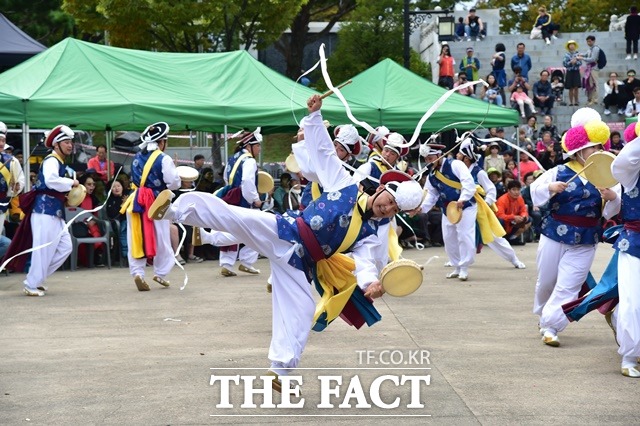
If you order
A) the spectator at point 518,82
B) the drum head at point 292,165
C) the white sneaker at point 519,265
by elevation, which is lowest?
the white sneaker at point 519,265

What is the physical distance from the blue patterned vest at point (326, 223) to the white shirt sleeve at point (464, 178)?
268 inches

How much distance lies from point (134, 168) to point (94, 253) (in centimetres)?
341

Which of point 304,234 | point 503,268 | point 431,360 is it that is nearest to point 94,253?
point 503,268

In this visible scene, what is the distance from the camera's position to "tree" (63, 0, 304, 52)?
23.6m

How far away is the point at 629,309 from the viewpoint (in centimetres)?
715

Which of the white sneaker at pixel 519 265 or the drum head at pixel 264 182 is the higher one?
the drum head at pixel 264 182

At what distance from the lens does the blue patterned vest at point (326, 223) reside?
637cm

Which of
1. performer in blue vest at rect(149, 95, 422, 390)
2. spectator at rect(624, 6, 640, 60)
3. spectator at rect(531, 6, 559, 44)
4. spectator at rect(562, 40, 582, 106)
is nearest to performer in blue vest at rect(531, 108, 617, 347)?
performer in blue vest at rect(149, 95, 422, 390)

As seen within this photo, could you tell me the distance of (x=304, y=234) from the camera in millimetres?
6426

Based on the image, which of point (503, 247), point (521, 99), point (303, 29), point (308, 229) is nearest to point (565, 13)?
point (303, 29)

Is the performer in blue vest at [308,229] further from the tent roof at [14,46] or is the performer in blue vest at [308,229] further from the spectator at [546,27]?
the spectator at [546,27]

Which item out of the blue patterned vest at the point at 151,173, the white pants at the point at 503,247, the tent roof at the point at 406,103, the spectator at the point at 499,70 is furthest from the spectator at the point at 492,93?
the blue patterned vest at the point at 151,173

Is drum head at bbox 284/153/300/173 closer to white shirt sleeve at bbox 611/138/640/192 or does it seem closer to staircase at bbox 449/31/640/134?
white shirt sleeve at bbox 611/138/640/192

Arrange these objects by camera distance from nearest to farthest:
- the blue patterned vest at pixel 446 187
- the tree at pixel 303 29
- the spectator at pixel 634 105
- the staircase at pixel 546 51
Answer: the blue patterned vest at pixel 446 187 < the spectator at pixel 634 105 < the staircase at pixel 546 51 < the tree at pixel 303 29
